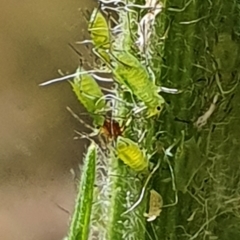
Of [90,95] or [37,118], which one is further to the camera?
[37,118]

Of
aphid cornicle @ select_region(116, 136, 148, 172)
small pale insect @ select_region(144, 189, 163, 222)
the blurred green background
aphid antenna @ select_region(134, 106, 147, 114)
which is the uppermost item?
aphid antenna @ select_region(134, 106, 147, 114)

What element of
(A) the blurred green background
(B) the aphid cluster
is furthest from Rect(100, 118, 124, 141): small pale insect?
(A) the blurred green background

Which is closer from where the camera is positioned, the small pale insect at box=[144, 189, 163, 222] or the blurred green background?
the small pale insect at box=[144, 189, 163, 222]

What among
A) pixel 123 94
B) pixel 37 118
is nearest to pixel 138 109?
pixel 123 94

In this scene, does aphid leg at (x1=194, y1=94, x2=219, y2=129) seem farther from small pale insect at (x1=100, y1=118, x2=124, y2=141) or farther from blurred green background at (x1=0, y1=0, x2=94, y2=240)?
blurred green background at (x1=0, y1=0, x2=94, y2=240)

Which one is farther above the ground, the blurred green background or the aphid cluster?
the aphid cluster

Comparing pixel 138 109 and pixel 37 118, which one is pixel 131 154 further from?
pixel 37 118

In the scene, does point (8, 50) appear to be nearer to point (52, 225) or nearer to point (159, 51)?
point (52, 225)
